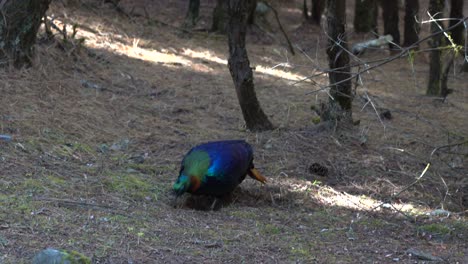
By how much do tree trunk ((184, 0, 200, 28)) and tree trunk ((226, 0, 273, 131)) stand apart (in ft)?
25.4

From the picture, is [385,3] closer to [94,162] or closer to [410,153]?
[410,153]

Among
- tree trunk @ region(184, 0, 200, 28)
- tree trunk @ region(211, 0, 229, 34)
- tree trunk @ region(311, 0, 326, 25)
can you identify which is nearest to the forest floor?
tree trunk @ region(211, 0, 229, 34)

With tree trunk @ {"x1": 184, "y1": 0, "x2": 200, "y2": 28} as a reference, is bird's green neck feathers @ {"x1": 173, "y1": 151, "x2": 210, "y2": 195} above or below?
below

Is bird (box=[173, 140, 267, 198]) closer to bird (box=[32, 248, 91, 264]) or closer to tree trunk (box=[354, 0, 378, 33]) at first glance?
bird (box=[32, 248, 91, 264])

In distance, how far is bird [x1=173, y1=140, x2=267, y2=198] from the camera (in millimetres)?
5387

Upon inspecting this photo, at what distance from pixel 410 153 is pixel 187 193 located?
276 centimetres

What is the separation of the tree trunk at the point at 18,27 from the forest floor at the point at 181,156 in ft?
0.73

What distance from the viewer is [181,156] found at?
6.87m

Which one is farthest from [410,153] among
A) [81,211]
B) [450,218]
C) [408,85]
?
[408,85]

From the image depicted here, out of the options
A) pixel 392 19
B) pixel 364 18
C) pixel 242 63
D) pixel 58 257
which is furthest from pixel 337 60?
pixel 364 18

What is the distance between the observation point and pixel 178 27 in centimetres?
1475

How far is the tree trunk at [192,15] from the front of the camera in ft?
50.1

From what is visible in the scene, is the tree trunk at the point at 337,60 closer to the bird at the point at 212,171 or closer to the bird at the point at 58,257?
the bird at the point at 212,171

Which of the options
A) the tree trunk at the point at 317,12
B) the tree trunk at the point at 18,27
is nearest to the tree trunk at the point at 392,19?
the tree trunk at the point at 317,12
